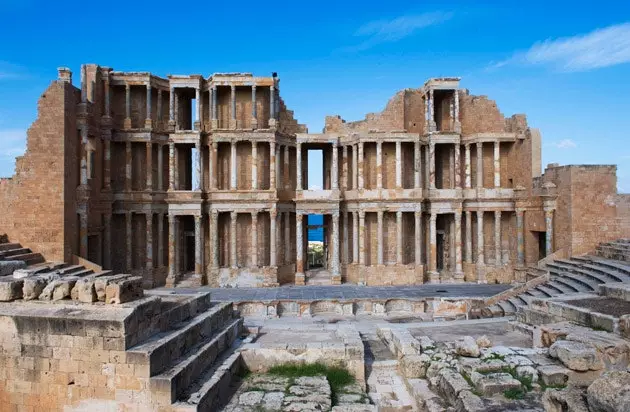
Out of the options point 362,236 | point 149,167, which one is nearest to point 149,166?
point 149,167

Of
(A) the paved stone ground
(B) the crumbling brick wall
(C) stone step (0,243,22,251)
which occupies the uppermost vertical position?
(B) the crumbling brick wall

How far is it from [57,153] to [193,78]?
9012mm

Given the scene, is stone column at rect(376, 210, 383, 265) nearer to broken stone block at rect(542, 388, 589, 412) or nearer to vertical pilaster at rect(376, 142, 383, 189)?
vertical pilaster at rect(376, 142, 383, 189)

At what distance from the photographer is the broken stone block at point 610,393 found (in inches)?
230

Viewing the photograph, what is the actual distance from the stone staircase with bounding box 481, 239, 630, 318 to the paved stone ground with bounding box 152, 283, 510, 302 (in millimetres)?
2585

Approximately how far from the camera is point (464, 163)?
27.6 meters

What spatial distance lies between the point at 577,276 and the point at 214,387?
52.1 ft

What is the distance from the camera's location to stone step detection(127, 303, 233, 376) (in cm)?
869

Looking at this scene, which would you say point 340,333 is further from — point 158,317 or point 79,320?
point 79,320

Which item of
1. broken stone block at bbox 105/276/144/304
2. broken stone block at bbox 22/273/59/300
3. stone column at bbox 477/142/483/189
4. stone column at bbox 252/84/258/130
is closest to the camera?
broken stone block at bbox 105/276/144/304

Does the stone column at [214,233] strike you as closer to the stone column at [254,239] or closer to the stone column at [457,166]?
the stone column at [254,239]

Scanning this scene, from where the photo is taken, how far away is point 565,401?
23.1 feet

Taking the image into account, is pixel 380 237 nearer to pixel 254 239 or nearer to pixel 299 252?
pixel 299 252

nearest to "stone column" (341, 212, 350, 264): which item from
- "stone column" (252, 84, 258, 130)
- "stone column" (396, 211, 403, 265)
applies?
"stone column" (396, 211, 403, 265)
